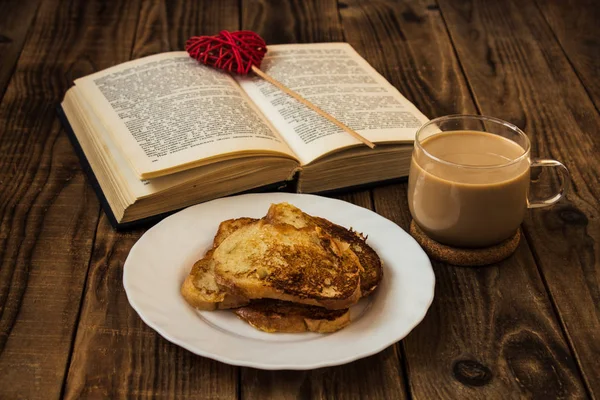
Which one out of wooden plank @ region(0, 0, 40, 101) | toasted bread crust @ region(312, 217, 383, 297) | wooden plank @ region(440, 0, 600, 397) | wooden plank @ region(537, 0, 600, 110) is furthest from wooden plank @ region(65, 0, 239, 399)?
wooden plank @ region(537, 0, 600, 110)

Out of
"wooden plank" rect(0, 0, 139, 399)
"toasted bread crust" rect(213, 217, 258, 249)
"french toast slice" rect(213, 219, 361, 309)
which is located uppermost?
"french toast slice" rect(213, 219, 361, 309)

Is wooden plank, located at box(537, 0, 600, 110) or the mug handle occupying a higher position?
the mug handle

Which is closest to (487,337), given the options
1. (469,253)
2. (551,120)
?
(469,253)

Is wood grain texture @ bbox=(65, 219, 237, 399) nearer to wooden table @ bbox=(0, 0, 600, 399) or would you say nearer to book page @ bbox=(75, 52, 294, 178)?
wooden table @ bbox=(0, 0, 600, 399)

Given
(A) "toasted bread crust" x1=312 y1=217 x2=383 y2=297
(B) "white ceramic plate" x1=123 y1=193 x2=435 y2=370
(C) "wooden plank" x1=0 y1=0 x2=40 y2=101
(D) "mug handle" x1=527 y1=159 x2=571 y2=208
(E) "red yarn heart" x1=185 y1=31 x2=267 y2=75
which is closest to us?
(B) "white ceramic plate" x1=123 y1=193 x2=435 y2=370

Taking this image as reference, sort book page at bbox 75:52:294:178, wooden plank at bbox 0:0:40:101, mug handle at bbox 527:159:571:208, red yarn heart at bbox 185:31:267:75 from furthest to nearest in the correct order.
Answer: wooden plank at bbox 0:0:40:101 → red yarn heart at bbox 185:31:267:75 → book page at bbox 75:52:294:178 → mug handle at bbox 527:159:571:208

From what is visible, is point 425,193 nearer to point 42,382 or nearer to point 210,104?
point 210,104

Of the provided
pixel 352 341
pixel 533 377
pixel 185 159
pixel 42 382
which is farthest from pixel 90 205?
pixel 533 377
